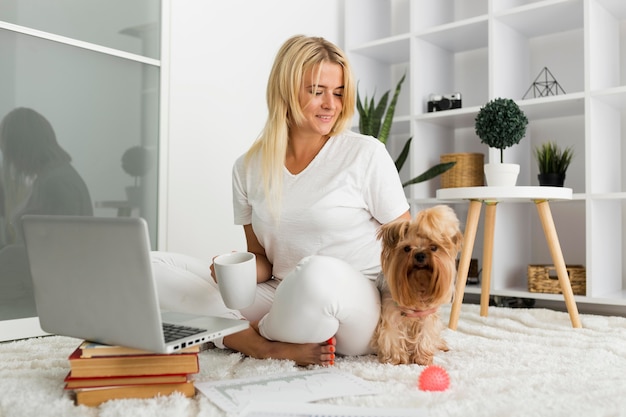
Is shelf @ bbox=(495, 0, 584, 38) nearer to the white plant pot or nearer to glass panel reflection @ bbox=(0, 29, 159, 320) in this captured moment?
the white plant pot

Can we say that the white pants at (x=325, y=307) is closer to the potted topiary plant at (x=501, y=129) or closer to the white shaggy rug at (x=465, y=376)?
the white shaggy rug at (x=465, y=376)

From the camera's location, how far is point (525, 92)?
319 cm

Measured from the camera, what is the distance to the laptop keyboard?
126cm

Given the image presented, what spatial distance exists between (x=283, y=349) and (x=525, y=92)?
2.20 metres

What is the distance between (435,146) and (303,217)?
5.77 feet

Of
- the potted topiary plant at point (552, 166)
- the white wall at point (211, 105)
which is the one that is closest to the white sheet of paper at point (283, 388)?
the white wall at point (211, 105)

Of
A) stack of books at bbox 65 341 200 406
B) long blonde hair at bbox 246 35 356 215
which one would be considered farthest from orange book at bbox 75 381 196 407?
long blonde hair at bbox 246 35 356 215

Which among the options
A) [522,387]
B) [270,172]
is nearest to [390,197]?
[270,172]

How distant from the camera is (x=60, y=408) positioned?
1188mm

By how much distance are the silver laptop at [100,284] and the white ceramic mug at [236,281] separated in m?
0.12

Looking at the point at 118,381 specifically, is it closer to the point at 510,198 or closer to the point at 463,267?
the point at 463,267

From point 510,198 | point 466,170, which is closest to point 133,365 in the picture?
point 510,198

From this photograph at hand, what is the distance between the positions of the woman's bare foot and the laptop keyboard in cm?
33

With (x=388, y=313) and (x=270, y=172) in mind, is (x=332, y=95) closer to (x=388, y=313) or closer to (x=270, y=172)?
(x=270, y=172)
